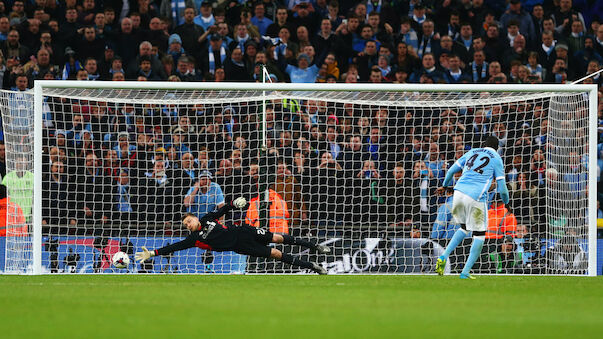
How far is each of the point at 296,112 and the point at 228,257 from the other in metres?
2.71

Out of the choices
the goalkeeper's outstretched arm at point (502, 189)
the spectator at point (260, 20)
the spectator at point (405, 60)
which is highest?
the spectator at point (260, 20)

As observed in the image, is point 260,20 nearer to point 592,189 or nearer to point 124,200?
point 124,200

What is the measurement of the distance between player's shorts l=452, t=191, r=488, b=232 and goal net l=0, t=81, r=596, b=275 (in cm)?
204

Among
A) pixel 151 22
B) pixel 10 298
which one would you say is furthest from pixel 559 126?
pixel 10 298

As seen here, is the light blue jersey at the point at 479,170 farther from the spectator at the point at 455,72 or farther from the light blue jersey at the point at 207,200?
the spectator at the point at 455,72

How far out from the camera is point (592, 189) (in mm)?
14367

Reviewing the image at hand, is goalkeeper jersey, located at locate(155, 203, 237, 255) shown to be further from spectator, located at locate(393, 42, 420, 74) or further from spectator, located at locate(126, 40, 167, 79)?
spectator, located at locate(393, 42, 420, 74)

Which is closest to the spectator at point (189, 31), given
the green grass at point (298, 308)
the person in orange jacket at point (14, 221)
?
the person in orange jacket at point (14, 221)

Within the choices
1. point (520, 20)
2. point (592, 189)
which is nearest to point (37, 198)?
point (592, 189)

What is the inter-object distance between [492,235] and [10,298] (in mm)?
8768

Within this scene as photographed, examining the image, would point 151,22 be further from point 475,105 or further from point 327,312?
point 327,312

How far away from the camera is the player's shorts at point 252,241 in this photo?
45.0 ft

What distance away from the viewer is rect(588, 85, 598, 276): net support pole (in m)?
14.3

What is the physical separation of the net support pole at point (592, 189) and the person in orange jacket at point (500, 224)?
1.37 meters
